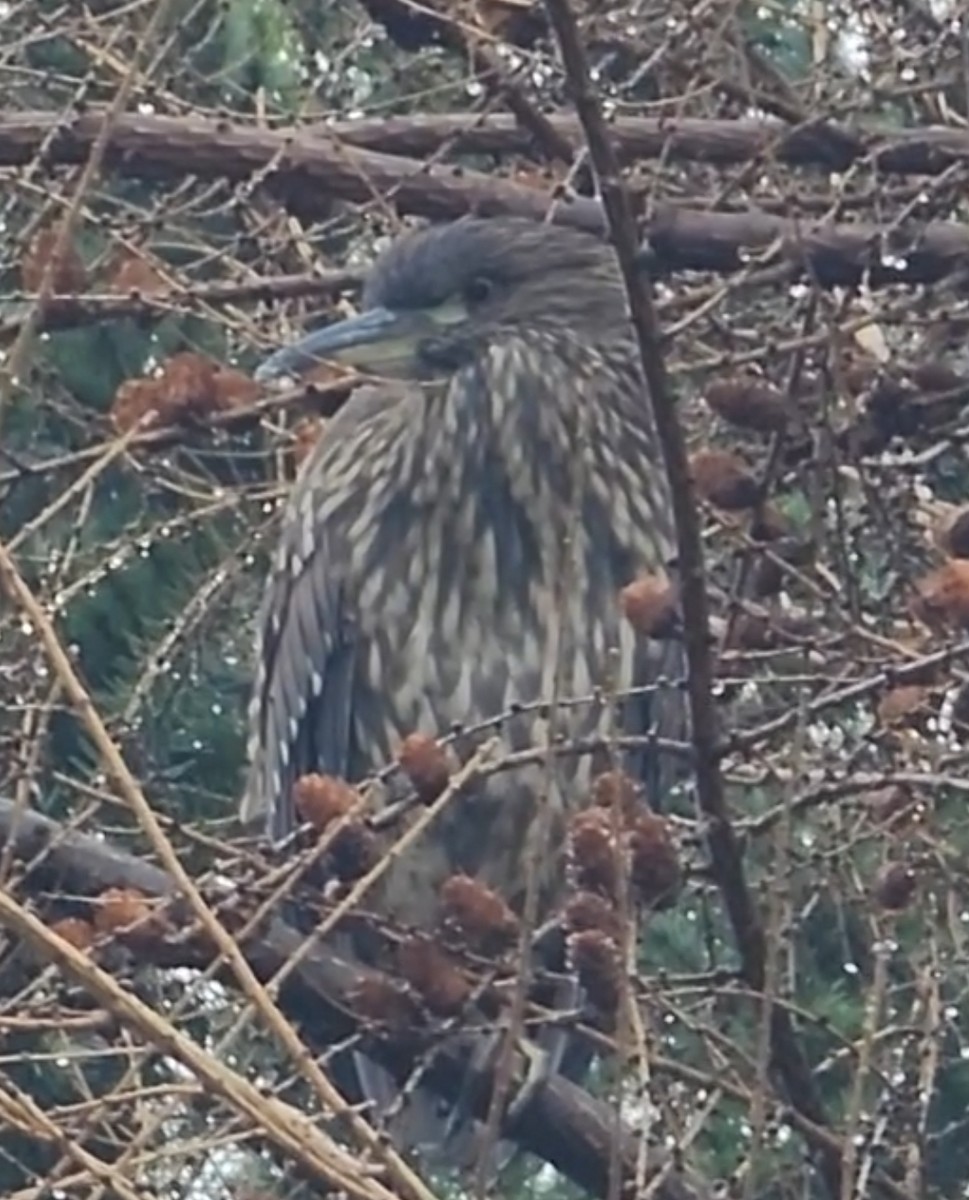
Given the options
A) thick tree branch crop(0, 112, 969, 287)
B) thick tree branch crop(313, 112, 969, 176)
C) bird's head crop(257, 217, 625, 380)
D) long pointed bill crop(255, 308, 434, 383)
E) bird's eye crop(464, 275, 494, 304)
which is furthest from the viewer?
bird's eye crop(464, 275, 494, 304)

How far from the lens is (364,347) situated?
3664 mm

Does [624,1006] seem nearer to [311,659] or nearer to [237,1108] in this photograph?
[237,1108]

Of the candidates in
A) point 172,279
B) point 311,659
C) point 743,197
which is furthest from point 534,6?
point 311,659

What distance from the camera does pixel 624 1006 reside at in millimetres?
1960

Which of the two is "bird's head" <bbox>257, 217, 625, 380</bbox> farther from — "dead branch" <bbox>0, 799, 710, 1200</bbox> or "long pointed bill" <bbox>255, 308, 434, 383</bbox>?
"dead branch" <bbox>0, 799, 710, 1200</bbox>

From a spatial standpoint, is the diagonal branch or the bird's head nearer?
the diagonal branch

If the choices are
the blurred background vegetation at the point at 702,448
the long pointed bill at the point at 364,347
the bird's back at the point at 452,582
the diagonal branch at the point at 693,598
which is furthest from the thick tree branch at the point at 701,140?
the diagonal branch at the point at 693,598

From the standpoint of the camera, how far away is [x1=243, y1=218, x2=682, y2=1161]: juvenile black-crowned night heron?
358cm

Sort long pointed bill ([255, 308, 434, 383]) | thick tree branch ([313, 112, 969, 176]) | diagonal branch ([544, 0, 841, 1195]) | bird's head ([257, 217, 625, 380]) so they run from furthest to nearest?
bird's head ([257, 217, 625, 380]) → long pointed bill ([255, 308, 434, 383]) → thick tree branch ([313, 112, 969, 176]) → diagonal branch ([544, 0, 841, 1195])

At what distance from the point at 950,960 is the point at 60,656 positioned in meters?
1.37

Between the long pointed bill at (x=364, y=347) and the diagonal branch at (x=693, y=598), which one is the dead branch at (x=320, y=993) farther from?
the long pointed bill at (x=364, y=347)

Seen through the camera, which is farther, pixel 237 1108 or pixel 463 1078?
pixel 463 1078

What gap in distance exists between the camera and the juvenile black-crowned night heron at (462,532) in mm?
3576

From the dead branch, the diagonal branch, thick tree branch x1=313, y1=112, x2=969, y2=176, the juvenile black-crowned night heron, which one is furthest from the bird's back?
the diagonal branch
